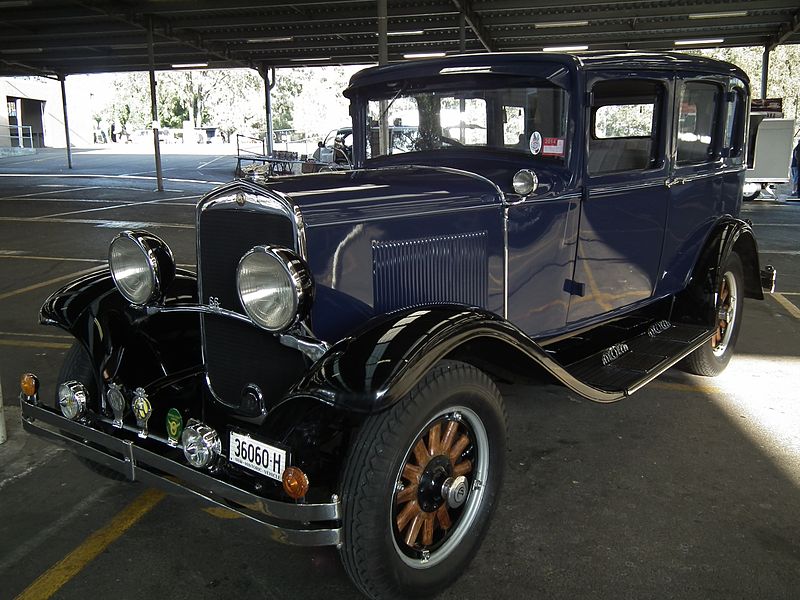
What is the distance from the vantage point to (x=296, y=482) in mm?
2006

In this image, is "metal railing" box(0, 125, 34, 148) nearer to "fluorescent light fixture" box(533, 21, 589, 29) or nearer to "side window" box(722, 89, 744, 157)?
"fluorescent light fixture" box(533, 21, 589, 29)

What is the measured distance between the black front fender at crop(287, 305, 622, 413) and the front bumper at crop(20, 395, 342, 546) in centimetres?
32

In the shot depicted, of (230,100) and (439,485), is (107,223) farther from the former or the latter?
(230,100)

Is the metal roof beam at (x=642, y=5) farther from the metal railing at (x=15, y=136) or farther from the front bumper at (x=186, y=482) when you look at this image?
the metal railing at (x=15, y=136)

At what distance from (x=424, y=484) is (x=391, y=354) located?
0.51m

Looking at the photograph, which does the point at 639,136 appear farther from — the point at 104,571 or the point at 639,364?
the point at 104,571

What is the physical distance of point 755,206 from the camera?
14180 millimetres

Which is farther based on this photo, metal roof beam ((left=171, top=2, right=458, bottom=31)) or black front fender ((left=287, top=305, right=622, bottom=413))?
metal roof beam ((left=171, top=2, right=458, bottom=31))

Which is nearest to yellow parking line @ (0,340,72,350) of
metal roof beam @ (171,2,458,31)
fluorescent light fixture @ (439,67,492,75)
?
fluorescent light fixture @ (439,67,492,75)

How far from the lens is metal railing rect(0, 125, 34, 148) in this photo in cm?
3459

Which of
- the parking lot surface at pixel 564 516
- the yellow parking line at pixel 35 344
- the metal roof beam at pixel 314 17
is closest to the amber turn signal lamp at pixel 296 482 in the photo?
the parking lot surface at pixel 564 516

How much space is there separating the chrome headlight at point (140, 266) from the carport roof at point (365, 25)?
435 inches

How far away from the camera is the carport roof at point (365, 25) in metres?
13.0

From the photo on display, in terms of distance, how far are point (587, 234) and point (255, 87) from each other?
55.9m
